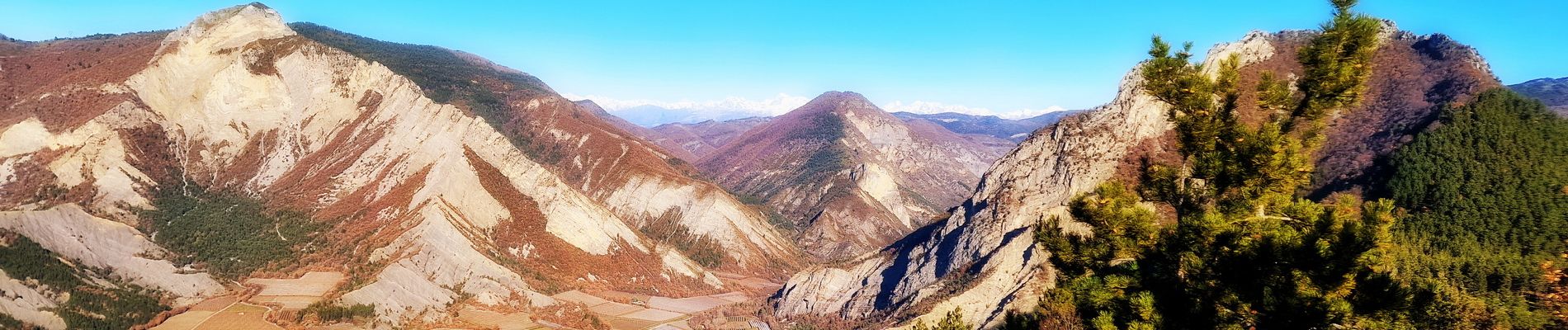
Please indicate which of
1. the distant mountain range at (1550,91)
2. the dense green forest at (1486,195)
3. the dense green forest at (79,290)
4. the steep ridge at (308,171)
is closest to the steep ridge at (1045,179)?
the dense green forest at (1486,195)

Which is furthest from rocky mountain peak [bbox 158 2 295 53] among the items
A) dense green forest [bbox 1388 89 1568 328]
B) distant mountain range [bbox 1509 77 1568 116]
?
distant mountain range [bbox 1509 77 1568 116]

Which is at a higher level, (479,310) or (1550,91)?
(1550,91)

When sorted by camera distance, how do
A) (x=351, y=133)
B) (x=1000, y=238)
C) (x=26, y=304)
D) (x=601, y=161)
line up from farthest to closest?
(x=601, y=161)
(x=351, y=133)
(x=1000, y=238)
(x=26, y=304)

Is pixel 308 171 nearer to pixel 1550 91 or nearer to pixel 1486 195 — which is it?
pixel 1486 195

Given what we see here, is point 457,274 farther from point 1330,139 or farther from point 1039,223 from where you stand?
point 1330,139

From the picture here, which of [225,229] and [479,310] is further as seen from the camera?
[225,229]

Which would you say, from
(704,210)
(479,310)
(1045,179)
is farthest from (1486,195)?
(704,210)

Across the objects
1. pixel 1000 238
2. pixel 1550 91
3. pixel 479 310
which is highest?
pixel 1550 91
